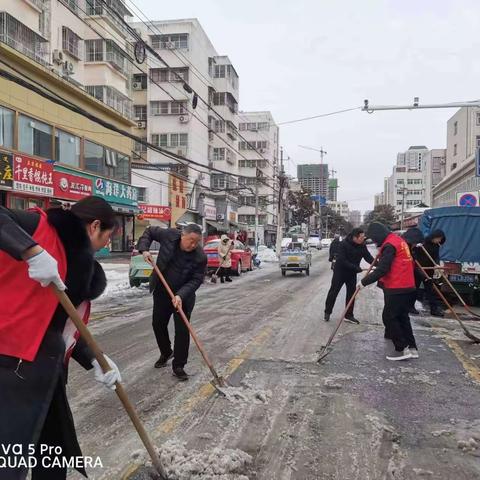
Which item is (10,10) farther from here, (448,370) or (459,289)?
(448,370)

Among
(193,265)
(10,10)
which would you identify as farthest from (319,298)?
(10,10)

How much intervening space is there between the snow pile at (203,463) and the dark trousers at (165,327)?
1.76 metres

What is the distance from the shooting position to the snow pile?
10.4 ft

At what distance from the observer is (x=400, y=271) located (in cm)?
643

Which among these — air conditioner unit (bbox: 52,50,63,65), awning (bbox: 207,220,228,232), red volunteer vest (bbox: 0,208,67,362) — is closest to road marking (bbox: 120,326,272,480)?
red volunteer vest (bbox: 0,208,67,362)

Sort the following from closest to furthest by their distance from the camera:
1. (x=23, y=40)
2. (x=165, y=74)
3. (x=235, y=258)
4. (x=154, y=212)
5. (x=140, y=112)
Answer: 1. (x=235, y=258)
2. (x=23, y=40)
3. (x=154, y=212)
4. (x=165, y=74)
5. (x=140, y=112)

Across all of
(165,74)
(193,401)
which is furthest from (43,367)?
(165,74)

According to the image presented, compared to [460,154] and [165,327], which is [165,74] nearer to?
[460,154]

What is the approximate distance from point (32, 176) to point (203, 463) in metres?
18.5

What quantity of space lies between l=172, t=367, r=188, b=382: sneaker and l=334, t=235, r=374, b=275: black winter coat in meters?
4.83

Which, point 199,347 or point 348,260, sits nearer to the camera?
point 199,347

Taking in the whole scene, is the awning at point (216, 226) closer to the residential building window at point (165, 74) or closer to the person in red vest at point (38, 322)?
the residential building window at point (165, 74)

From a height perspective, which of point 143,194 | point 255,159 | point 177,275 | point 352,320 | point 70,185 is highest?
point 255,159

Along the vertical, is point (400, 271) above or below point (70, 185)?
below
